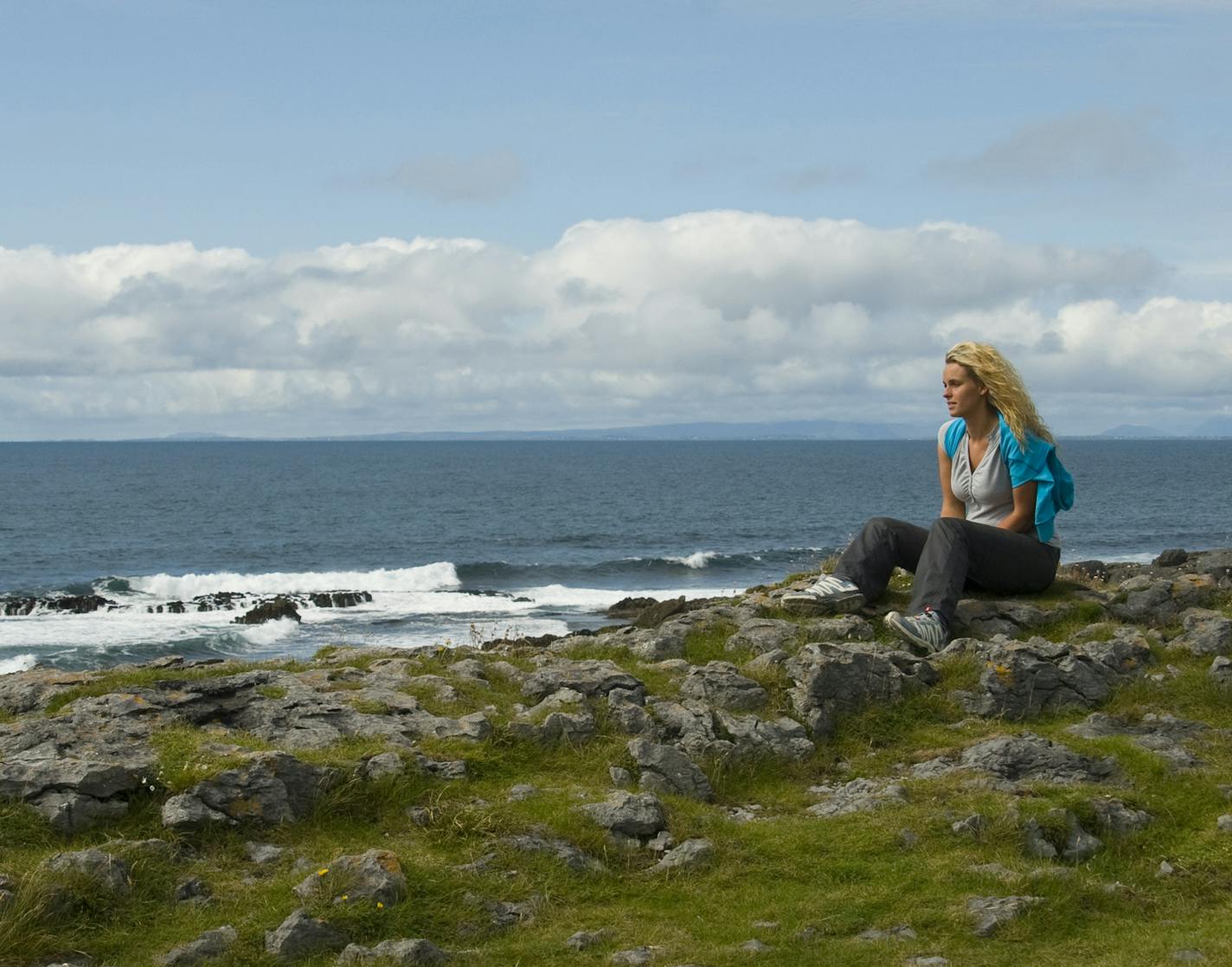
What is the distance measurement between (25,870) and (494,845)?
280cm

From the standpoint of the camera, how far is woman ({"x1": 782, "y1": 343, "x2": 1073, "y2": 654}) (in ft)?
41.0

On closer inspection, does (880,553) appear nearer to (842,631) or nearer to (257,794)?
(842,631)

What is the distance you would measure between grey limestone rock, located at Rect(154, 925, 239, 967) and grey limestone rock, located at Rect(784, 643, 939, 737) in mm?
5275

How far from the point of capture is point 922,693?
11.1 meters

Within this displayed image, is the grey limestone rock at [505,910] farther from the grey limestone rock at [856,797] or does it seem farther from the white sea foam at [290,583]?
the white sea foam at [290,583]

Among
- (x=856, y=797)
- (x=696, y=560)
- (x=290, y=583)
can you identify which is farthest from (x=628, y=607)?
(x=856, y=797)

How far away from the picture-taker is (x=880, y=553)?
43.4ft

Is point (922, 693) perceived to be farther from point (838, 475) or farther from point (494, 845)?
point (838, 475)

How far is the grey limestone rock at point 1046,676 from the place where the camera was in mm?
→ 11016

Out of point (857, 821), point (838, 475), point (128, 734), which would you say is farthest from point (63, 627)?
point (838, 475)

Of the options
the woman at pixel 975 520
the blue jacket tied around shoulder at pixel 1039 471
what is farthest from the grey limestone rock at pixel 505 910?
the blue jacket tied around shoulder at pixel 1039 471

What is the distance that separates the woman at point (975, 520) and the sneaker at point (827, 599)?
1 centimetres

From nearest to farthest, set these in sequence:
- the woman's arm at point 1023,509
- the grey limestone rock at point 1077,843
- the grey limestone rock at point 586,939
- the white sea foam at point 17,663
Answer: the grey limestone rock at point 586,939 < the grey limestone rock at point 1077,843 < the woman's arm at point 1023,509 < the white sea foam at point 17,663

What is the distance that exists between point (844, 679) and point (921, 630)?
4.97 feet
